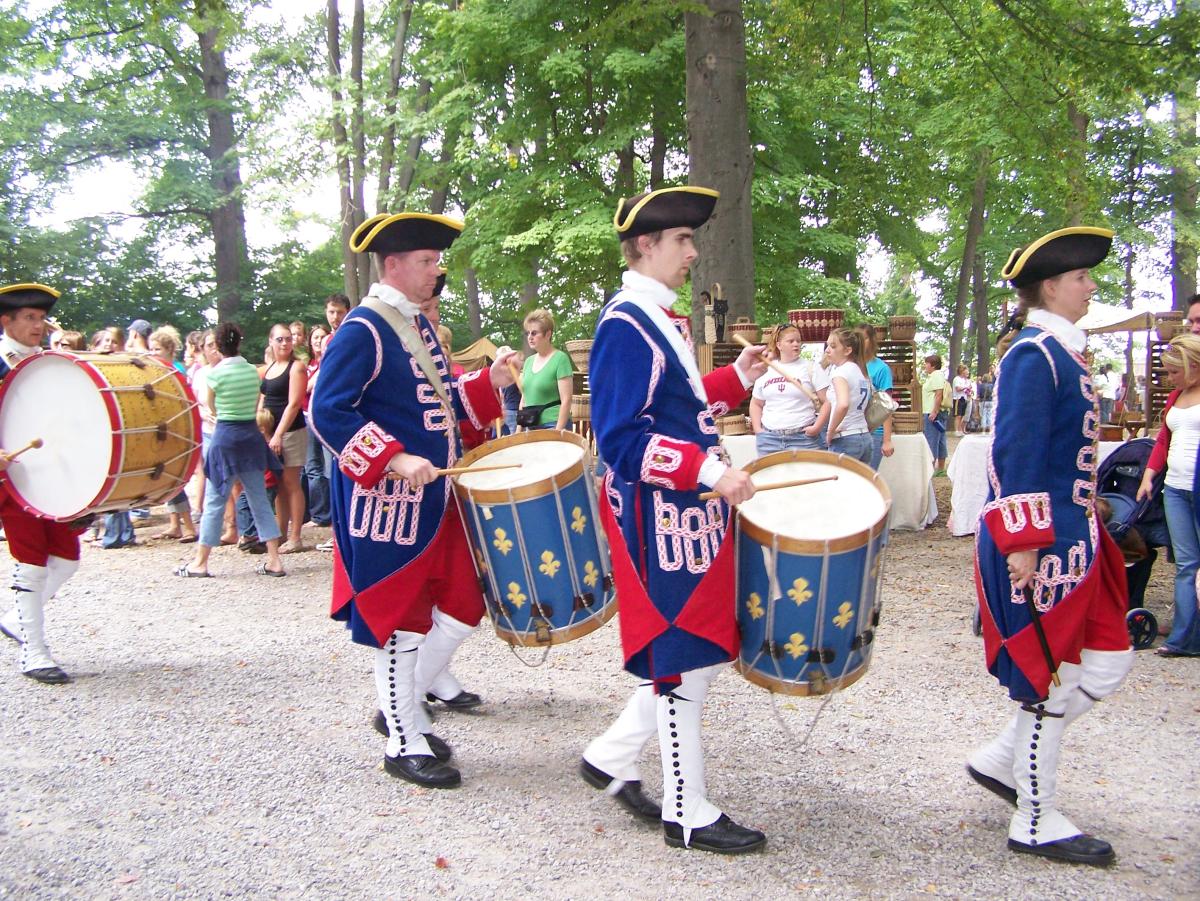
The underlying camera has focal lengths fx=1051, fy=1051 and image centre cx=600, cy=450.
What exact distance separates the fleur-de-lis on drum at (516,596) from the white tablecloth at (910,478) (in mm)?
6154

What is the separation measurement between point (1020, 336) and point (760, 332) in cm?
723

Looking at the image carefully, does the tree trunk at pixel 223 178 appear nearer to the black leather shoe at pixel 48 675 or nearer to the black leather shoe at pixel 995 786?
the black leather shoe at pixel 48 675

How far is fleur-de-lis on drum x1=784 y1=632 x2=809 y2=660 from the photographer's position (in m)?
3.26

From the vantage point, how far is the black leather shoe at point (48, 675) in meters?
5.55

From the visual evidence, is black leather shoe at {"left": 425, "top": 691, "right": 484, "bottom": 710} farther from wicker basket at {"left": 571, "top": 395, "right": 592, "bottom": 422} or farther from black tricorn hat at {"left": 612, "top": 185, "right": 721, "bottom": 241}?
wicker basket at {"left": 571, "top": 395, "right": 592, "bottom": 422}

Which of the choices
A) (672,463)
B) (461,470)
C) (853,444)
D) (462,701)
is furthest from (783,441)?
(672,463)

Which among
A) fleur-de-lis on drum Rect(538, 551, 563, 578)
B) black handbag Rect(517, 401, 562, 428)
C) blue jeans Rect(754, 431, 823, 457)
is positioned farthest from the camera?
black handbag Rect(517, 401, 562, 428)

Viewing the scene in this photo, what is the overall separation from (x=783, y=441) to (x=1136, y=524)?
271cm

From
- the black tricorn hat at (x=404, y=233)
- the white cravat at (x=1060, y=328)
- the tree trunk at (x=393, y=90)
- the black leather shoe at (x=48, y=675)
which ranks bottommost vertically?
the black leather shoe at (x=48, y=675)

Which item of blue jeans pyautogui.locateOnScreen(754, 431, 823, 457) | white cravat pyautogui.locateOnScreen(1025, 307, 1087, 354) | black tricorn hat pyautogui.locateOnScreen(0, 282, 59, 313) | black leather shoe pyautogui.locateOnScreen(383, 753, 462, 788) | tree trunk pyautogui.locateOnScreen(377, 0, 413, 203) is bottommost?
black leather shoe pyautogui.locateOnScreen(383, 753, 462, 788)

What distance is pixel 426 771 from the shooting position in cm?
403

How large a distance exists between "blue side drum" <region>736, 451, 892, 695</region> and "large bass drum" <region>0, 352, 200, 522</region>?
3364 millimetres

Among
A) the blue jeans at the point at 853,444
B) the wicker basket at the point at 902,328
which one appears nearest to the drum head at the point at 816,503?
the blue jeans at the point at 853,444

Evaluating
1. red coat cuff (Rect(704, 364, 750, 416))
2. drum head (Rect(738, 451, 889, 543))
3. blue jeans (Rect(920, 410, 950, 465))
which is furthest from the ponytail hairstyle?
blue jeans (Rect(920, 410, 950, 465))
